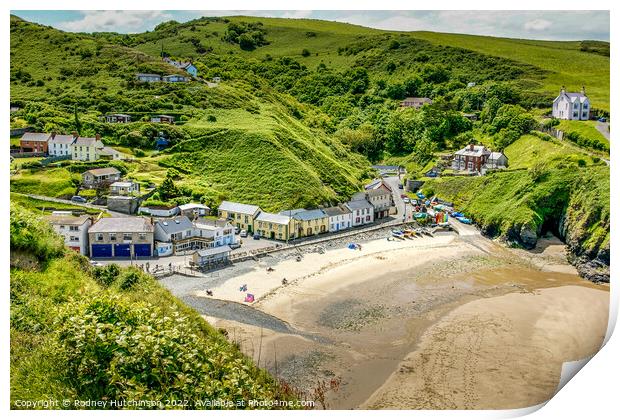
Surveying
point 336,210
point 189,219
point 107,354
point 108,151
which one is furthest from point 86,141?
point 107,354

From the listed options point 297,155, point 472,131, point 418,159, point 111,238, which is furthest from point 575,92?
point 111,238

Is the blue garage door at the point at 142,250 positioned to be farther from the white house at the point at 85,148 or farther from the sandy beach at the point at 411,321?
the white house at the point at 85,148

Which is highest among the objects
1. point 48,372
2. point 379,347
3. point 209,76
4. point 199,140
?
point 209,76

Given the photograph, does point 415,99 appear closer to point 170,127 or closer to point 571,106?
point 571,106

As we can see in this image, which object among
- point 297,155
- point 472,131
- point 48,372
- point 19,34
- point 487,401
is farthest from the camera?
point 472,131

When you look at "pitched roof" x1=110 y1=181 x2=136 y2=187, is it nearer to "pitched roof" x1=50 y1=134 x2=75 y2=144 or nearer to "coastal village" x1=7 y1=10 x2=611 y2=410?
"coastal village" x1=7 y1=10 x2=611 y2=410

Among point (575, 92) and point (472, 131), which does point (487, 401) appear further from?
point (472, 131)
